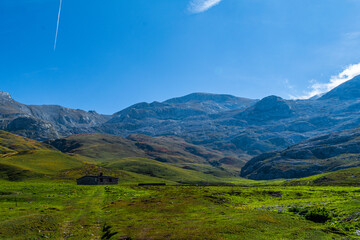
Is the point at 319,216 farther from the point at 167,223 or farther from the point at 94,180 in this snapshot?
the point at 94,180

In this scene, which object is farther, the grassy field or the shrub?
the shrub

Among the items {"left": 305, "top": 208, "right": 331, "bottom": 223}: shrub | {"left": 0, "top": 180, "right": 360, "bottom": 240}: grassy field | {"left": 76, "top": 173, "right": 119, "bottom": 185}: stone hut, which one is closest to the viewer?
{"left": 0, "top": 180, "right": 360, "bottom": 240}: grassy field

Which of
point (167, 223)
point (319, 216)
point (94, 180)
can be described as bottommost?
point (94, 180)

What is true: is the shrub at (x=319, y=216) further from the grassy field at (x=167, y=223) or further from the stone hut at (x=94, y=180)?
the stone hut at (x=94, y=180)

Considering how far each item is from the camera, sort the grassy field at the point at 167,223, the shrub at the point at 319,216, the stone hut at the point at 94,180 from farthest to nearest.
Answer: the stone hut at the point at 94,180
the shrub at the point at 319,216
the grassy field at the point at 167,223

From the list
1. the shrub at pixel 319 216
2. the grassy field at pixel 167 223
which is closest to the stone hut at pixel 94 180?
the grassy field at pixel 167 223

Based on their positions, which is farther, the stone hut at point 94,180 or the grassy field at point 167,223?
the stone hut at point 94,180

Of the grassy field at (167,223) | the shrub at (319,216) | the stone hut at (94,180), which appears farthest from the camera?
the stone hut at (94,180)

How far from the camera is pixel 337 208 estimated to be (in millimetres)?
42125

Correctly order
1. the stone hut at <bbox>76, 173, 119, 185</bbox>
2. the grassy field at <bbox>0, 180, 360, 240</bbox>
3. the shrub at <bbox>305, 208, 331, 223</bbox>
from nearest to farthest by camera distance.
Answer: the grassy field at <bbox>0, 180, 360, 240</bbox>
the shrub at <bbox>305, 208, 331, 223</bbox>
the stone hut at <bbox>76, 173, 119, 185</bbox>

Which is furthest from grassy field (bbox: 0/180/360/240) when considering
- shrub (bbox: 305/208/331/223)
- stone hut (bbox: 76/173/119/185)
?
stone hut (bbox: 76/173/119/185)

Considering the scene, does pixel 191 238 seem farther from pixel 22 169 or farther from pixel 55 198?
pixel 22 169

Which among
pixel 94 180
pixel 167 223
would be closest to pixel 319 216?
pixel 167 223

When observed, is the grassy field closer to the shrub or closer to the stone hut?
the shrub
